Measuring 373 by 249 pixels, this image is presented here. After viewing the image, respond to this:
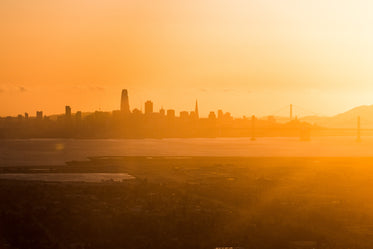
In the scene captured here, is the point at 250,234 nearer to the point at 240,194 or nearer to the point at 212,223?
the point at 212,223

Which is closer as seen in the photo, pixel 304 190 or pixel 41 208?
pixel 41 208

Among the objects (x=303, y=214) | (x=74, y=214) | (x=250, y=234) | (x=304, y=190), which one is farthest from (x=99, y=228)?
(x=304, y=190)

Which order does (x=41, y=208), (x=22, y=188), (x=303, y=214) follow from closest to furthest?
(x=303, y=214) → (x=41, y=208) → (x=22, y=188)

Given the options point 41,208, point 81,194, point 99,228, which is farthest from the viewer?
point 81,194

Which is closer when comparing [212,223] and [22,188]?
[212,223]

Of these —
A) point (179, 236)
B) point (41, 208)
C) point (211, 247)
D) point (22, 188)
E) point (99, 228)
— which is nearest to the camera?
point (211, 247)

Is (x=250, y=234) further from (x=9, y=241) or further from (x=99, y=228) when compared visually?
(x=9, y=241)

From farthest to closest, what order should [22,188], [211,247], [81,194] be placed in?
[22,188] → [81,194] → [211,247]

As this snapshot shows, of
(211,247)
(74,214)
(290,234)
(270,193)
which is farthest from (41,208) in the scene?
(270,193)
